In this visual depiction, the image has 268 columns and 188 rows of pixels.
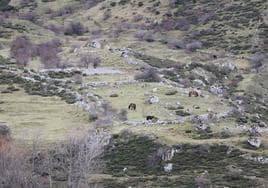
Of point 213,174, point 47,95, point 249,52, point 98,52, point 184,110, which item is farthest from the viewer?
point 249,52

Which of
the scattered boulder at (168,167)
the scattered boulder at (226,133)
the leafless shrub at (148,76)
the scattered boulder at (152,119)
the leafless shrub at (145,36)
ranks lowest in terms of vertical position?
the scattered boulder at (168,167)

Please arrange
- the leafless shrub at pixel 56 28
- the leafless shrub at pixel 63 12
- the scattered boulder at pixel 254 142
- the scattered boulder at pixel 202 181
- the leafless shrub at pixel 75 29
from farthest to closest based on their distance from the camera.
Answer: the leafless shrub at pixel 63 12 < the leafless shrub at pixel 56 28 < the leafless shrub at pixel 75 29 < the scattered boulder at pixel 254 142 < the scattered boulder at pixel 202 181

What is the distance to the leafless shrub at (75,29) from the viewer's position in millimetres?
129500

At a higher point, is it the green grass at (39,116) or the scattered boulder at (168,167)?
the green grass at (39,116)

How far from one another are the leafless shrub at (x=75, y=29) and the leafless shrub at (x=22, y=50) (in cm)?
1882

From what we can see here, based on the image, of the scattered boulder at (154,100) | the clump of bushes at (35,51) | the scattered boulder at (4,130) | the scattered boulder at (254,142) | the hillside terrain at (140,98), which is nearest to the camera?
the hillside terrain at (140,98)

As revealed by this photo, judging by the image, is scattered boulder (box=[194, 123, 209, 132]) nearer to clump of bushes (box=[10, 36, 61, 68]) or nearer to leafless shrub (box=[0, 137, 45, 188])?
leafless shrub (box=[0, 137, 45, 188])

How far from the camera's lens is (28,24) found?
429 feet

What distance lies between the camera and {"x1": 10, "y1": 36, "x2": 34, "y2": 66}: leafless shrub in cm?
9281

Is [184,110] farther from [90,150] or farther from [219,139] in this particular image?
[90,150]

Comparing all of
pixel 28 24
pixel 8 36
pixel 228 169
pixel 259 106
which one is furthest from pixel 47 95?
pixel 28 24

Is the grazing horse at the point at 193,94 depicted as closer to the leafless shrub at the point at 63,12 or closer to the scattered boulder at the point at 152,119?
the scattered boulder at the point at 152,119

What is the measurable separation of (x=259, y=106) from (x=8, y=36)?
5278 cm

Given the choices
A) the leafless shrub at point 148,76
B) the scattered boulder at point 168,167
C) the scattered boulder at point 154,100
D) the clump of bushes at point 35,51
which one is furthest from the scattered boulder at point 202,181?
the clump of bushes at point 35,51
